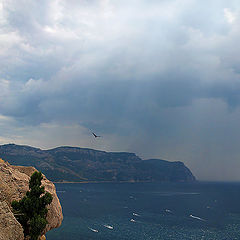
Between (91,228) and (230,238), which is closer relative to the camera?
(230,238)

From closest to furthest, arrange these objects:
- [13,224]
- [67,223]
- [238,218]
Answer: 1. [13,224]
2. [67,223]
3. [238,218]

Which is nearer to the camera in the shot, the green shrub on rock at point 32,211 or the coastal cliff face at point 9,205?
the coastal cliff face at point 9,205

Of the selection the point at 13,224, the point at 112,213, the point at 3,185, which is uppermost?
the point at 3,185

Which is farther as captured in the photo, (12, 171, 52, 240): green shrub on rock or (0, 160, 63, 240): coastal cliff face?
(12, 171, 52, 240): green shrub on rock

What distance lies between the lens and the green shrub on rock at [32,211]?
110ft

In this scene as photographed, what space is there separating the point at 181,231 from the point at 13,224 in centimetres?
8346

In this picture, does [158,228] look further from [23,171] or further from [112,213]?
[23,171]

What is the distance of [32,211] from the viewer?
34.7 meters

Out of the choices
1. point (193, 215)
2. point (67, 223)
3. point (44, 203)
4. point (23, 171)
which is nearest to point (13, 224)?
point (44, 203)

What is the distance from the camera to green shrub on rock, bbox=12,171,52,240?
3356 cm

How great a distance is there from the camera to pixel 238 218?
406 feet

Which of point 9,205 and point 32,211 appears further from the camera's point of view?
point 9,205

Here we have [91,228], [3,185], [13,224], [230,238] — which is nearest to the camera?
[13,224]

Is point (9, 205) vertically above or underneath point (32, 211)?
above
